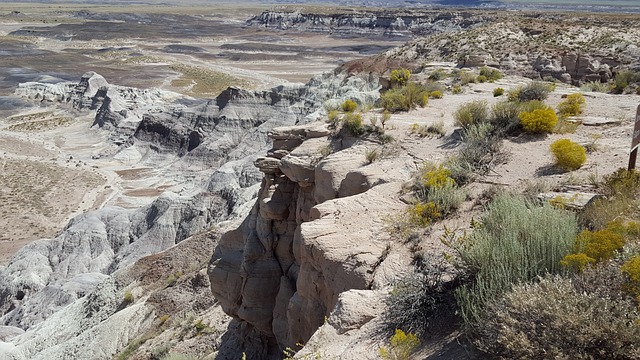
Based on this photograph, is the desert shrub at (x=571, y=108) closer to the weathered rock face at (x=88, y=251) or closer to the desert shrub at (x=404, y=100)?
the desert shrub at (x=404, y=100)

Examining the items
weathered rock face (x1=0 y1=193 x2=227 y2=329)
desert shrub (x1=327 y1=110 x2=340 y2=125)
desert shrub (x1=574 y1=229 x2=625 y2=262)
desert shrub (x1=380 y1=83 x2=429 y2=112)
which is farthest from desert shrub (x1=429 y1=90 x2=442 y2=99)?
weathered rock face (x1=0 y1=193 x2=227 y2=329)

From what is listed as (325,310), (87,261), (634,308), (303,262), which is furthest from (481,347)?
(87,261)

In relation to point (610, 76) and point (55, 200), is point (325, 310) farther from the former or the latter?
point (55, 200)

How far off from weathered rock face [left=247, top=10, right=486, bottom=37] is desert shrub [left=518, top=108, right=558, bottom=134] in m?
107

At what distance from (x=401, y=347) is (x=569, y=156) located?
4606 mm

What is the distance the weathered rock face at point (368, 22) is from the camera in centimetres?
12550

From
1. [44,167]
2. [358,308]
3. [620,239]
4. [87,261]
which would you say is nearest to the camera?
[620,239]

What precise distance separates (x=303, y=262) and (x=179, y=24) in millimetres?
174858

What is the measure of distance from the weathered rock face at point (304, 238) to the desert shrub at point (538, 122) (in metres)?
2.26

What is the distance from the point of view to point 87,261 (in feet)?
74.6

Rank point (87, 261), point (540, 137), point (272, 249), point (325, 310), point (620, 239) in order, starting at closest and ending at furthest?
point (620, 239)
point (325, 310)
point (540, 137)
point (272, 249)
point (87, 261)

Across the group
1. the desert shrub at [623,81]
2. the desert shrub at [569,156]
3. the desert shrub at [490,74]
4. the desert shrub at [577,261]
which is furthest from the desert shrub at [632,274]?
the desert shrub at [490,74]

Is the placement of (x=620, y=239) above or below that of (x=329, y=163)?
above

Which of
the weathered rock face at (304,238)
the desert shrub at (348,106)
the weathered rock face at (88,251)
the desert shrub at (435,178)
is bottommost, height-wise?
the weathered rock face at (88,251)
